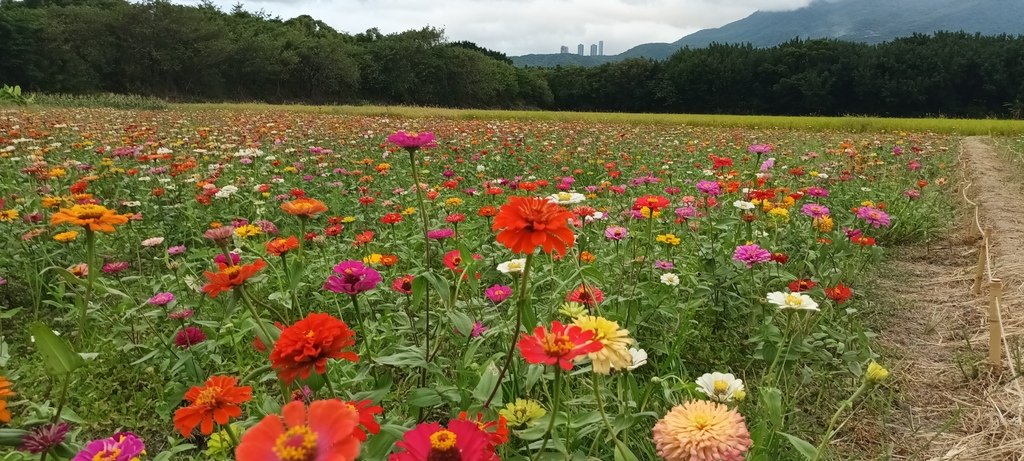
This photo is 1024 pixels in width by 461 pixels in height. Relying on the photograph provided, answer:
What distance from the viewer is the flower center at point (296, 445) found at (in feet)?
1.65

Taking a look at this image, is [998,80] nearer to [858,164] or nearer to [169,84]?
[858,164]

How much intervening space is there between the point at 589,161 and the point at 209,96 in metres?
33.4

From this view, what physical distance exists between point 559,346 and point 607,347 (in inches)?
6.0

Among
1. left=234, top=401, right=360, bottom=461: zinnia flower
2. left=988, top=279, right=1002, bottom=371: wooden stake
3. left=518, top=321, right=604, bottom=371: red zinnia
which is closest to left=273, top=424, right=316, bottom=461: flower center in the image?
left=234, top=401, right=360, bottom=461: zinnia flower

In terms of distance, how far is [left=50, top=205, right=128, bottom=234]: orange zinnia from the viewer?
1048 mm

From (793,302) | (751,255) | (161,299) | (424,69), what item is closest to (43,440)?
(161,299)

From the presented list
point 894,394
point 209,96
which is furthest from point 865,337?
point 209,96

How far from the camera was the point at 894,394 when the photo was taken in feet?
6.08

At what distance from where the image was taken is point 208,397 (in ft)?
2.96

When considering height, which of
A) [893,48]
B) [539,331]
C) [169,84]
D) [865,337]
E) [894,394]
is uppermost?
[893,48]

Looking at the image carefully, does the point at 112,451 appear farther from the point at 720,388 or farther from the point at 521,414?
the point at 720,388

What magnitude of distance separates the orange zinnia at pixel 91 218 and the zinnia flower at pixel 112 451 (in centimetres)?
38

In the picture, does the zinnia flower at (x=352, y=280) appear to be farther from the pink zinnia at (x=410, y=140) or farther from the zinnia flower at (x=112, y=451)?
the zinnia flower at (x=112, y=451)

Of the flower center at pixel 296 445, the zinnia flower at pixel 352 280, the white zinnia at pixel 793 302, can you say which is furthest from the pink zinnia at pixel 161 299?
the white zinnia at pixel 793 302
